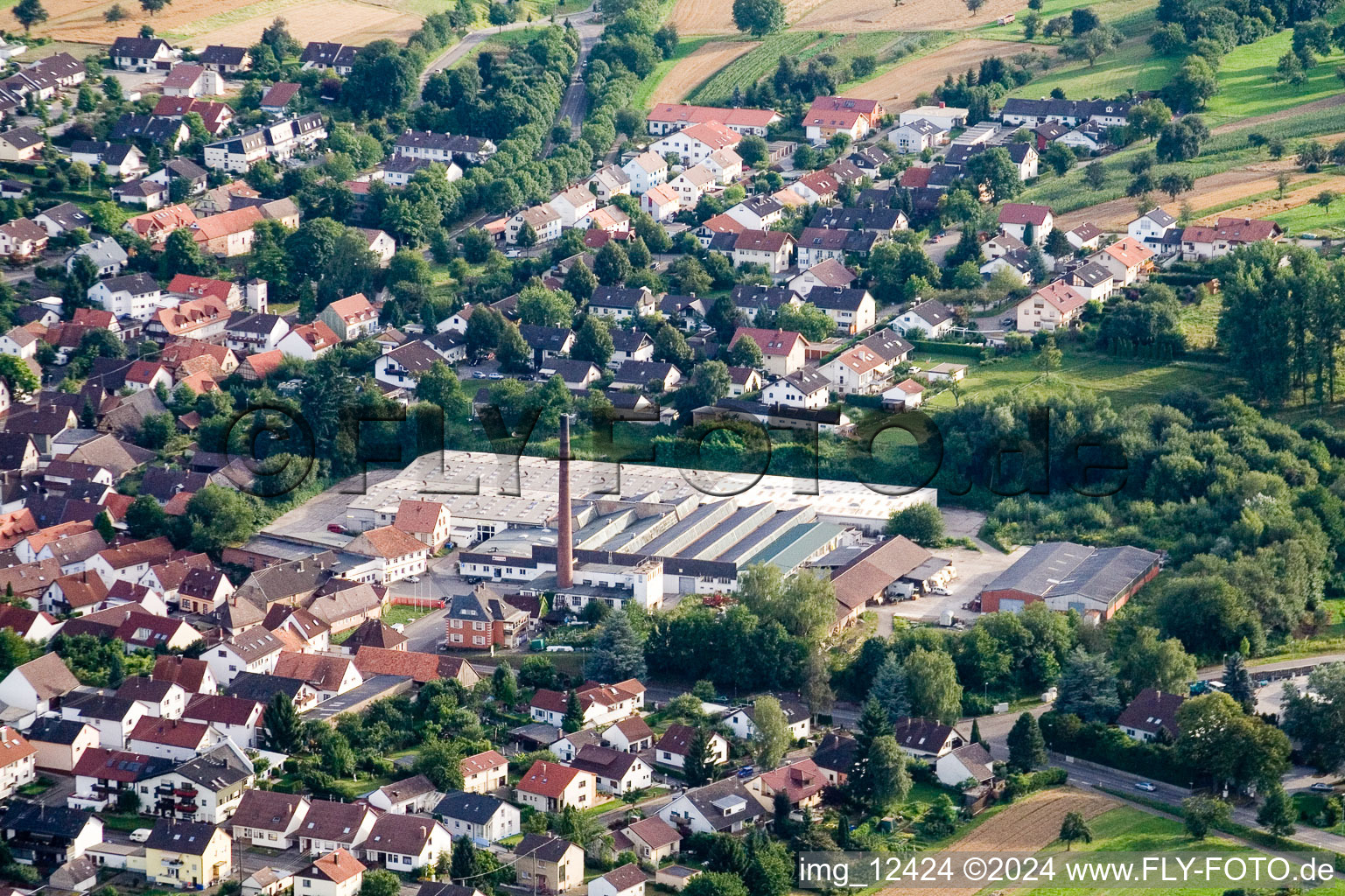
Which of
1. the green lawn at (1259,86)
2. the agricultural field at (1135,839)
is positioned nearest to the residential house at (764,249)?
the green lawn at (1259,86)

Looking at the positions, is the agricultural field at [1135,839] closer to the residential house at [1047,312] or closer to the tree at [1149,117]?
the residential house at [1047,312]

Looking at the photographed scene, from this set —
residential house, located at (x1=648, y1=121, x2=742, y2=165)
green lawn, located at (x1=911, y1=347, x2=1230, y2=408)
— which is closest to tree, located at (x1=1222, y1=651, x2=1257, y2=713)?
green lawn, located at (x1=911, y1=347, x2=1230, y2=408)

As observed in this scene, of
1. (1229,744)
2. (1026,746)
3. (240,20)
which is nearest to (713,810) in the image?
(1026,746)

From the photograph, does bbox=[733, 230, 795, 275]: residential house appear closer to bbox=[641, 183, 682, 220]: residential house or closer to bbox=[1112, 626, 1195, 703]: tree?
bbox=[641, 183, 682, 220]: residential house

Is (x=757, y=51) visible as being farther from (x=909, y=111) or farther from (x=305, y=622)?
(x=305, y=622)

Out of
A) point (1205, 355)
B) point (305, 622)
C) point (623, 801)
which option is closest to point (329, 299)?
point (305, 622)
